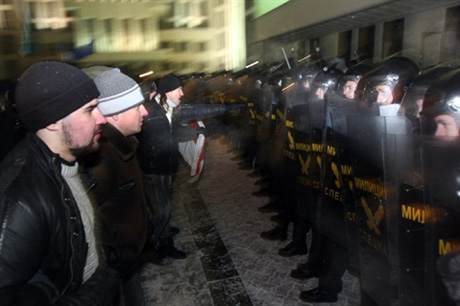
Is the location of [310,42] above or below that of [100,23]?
below

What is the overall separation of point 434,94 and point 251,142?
205 inches

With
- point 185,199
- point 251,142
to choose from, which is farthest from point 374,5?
point 185,199

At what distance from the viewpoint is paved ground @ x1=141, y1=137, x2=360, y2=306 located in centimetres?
353

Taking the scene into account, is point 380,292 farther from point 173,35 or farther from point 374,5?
point 173,35

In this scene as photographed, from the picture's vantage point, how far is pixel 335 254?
3.27 m

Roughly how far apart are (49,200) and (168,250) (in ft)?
10.2

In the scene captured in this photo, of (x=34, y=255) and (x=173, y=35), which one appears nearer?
(x=34, y=255)

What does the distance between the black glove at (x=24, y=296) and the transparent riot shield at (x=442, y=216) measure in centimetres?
164

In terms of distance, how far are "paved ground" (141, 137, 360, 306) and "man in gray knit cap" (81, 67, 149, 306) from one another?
1100mm

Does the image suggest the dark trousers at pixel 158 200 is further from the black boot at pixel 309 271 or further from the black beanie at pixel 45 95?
the black beanie at pixel 45 95

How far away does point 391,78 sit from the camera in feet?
11.4

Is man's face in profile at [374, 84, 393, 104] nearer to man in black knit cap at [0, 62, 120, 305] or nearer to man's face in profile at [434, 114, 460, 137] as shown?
man's face in profile at [434, 114, 460, 137]

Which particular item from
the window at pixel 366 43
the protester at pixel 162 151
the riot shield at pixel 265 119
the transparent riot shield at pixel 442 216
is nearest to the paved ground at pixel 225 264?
the protester at pixel 162 151

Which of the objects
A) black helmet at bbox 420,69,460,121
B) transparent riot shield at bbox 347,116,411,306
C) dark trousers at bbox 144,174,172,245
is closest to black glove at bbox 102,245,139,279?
transparent riot shield at bbox 347,116,411,306
